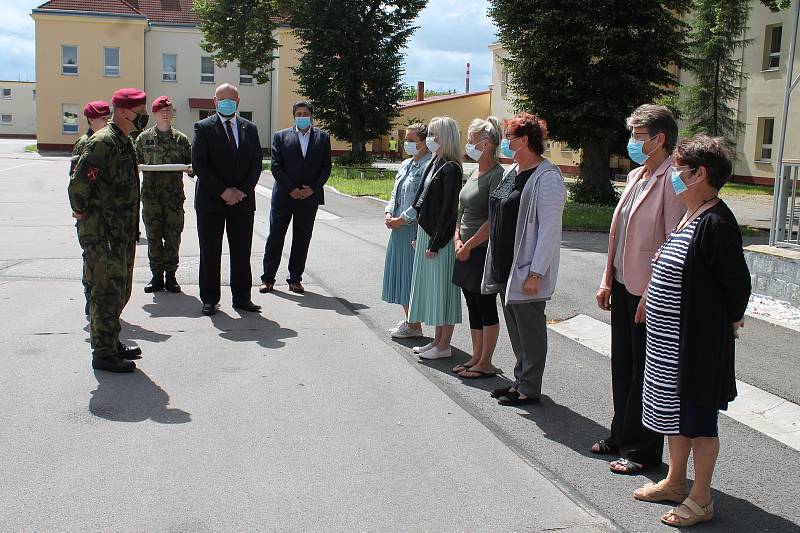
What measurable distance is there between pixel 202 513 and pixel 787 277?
7439 mm

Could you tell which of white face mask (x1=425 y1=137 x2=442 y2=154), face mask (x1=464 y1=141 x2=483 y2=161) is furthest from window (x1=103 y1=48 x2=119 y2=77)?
face mask (x1=464 y1=141 x2=483 y2=161)

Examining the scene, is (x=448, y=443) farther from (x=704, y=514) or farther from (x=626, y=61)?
(x=626, y=61)

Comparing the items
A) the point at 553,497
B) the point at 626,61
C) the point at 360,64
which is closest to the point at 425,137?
the point at 553,497

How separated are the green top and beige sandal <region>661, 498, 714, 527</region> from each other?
2.76 m

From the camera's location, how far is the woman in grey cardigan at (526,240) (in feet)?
18.0

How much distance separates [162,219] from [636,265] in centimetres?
634

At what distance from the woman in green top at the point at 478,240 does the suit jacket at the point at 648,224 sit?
1715 millimetres

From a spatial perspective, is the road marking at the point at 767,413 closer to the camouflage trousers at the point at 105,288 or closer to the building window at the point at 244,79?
the camouflage trousers at the point at 105,288

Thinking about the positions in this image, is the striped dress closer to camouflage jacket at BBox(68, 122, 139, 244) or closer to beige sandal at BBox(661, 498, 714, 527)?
beige sandal at BBox(661, 498, 714, 527)

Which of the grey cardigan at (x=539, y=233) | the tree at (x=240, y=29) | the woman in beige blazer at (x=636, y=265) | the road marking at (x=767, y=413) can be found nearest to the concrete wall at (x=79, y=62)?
the tree at (x=240, y=29)

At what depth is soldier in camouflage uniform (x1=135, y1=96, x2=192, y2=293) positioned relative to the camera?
9.34 meters

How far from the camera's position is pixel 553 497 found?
4332mm

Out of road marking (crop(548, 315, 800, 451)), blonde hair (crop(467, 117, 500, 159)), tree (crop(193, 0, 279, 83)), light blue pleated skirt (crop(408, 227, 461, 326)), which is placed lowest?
road marking (crop(548, 315, 800, 451))

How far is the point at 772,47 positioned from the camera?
34.9 m
